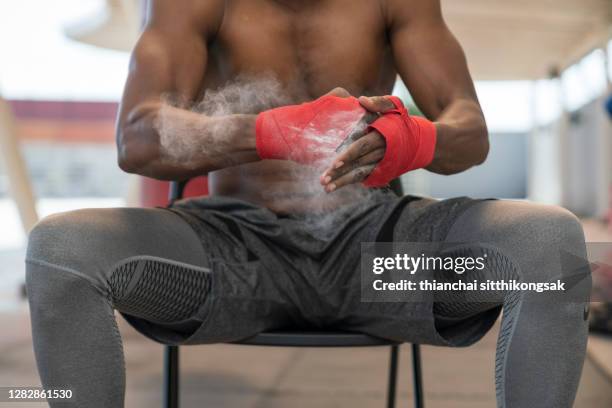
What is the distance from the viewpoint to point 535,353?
580mm

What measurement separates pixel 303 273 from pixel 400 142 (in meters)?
0.25

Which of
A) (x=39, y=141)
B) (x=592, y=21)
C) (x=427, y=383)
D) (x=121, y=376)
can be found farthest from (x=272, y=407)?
(x=592, y=21)

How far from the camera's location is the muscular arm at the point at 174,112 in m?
0.71

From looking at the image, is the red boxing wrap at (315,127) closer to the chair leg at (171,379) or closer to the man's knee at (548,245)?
the man's knee at (548,245)

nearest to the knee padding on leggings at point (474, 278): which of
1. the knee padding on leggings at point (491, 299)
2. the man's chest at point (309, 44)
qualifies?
the knee padding on leggings at point (491, 299)

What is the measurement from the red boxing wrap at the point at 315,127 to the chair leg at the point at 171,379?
446 mm

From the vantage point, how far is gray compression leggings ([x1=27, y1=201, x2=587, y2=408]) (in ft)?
1.91

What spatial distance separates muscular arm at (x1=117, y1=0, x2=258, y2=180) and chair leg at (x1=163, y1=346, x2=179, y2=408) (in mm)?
319

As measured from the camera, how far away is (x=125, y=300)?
68cm

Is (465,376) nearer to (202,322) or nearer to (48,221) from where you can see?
(202,322)

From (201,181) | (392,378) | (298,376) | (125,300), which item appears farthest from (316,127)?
(298,376)

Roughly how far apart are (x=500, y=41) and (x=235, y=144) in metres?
5.13

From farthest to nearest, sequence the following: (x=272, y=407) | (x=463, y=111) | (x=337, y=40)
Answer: (x=272, y=407)
(x=337, y=40)
(x=463, y=111)

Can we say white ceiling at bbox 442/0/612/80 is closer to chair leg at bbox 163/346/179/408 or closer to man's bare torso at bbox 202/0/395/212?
man's bare torso at bbox 202/0/395/212
